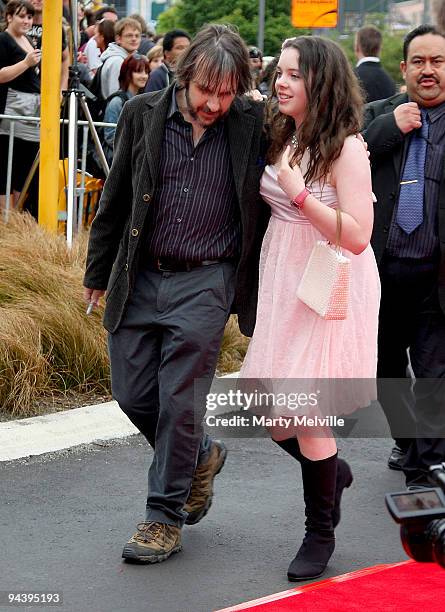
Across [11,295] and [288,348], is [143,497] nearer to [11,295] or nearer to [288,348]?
[288,348]

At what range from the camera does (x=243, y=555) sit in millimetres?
4840

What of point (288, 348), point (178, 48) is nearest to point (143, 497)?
point (288, 348)

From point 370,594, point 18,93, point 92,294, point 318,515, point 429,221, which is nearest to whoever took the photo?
point 370,594

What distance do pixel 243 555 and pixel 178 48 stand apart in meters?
7.50

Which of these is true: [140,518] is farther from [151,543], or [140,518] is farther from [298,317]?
[298,317]

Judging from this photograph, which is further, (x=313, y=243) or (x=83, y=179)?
(x=83, y=179)

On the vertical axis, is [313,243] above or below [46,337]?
above

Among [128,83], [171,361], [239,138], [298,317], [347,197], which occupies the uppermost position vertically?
[239,138]

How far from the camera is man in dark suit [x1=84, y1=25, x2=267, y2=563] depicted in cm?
468

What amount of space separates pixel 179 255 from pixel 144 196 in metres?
0.26

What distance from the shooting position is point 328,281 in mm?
4414

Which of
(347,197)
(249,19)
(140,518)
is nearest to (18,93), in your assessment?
(140,518)

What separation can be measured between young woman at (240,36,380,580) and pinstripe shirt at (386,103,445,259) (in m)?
0.87

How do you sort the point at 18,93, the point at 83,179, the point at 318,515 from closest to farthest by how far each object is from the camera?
the point at 318,515 < the point at 83,179 < the point at 18,93
